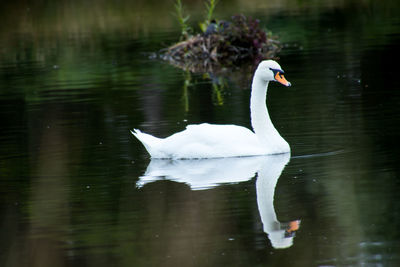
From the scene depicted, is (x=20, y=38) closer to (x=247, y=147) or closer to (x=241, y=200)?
(x=247, y=147)

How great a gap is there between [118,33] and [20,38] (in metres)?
3.57

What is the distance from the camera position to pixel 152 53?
24.6 metres

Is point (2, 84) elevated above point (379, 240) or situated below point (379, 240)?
below

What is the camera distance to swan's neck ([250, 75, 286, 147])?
36.2 feet

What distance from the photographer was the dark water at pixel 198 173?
7.32 meters

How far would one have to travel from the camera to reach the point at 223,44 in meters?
23.1

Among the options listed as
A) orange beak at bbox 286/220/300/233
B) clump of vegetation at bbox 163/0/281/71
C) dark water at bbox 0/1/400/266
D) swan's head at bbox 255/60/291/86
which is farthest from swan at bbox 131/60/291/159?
clump of vegetation at bbox 163/0/281/71

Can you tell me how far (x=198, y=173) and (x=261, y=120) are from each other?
1383 millimetres

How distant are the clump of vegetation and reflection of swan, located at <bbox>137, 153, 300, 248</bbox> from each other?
37.3 feet

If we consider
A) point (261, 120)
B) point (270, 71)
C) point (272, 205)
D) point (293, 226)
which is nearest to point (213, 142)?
point (261, 120)

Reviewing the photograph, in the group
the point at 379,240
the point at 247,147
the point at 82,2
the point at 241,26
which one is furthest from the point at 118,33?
the point at 379,240

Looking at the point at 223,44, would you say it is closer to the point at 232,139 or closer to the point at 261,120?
the point at 261,120

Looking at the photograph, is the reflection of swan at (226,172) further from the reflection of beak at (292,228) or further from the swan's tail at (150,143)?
the reflection of beak at (292,228)

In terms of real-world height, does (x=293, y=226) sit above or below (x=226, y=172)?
above
